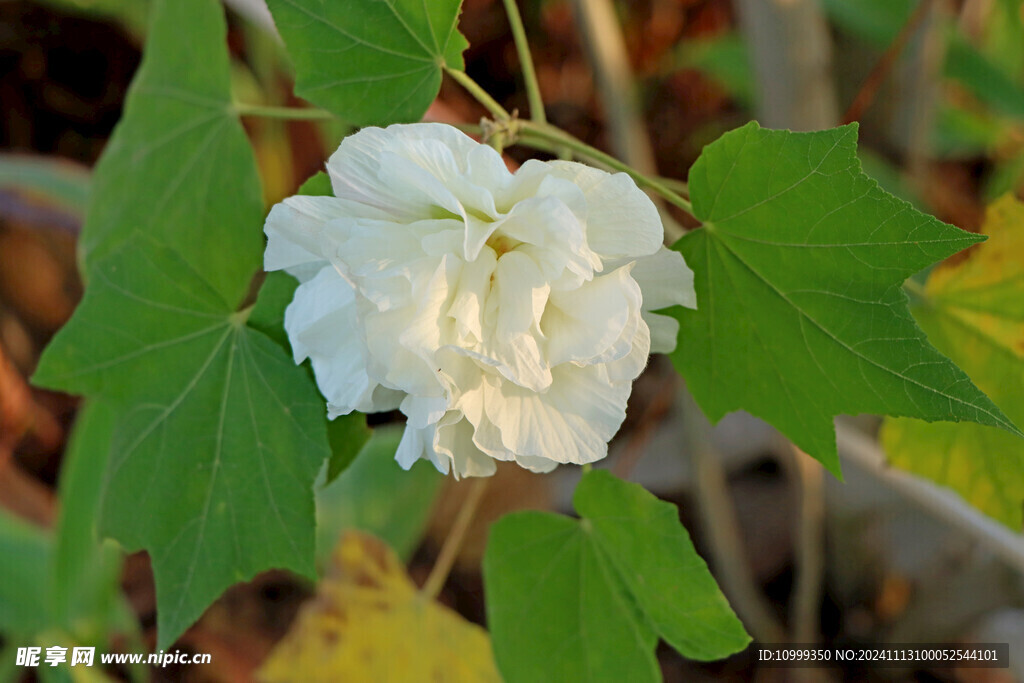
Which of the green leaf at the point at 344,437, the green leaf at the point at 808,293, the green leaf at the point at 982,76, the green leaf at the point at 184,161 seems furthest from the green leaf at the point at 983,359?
the green leaf at the point at 982,76

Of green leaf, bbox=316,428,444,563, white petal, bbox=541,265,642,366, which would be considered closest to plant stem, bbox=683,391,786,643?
green leaf, bbox=316,428,444,563

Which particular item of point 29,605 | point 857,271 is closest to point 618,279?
point 857,271

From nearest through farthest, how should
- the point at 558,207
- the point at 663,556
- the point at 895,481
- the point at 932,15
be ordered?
the point at 558,207 < the point at 663,556 < the point at 895,481 < the point at 932,15

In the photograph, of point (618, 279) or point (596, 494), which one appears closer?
point (618, 279)

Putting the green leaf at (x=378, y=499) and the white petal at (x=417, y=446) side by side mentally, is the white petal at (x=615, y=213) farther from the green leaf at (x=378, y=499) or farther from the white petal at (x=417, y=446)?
the green leaf at (x=378, y=499)

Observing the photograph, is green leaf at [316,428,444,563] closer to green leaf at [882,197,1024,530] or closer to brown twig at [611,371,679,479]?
brown twig at [611,371,679,479]

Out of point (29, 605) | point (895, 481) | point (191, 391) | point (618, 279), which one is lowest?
point (29, 605)

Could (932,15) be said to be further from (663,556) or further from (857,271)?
(663,556)

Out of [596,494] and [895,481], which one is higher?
[596,494]
